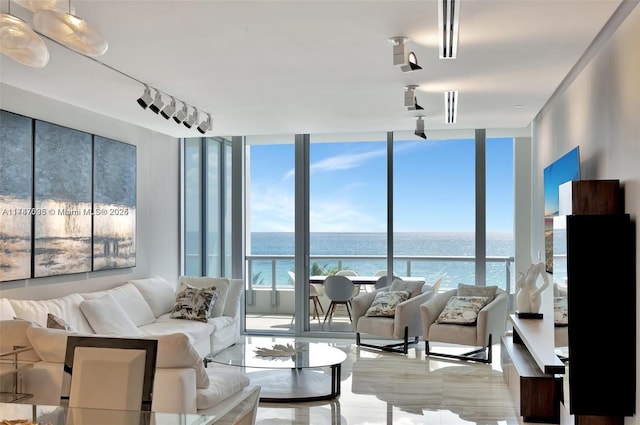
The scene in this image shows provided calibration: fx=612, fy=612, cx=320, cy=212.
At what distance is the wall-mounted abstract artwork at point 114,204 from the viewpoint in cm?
604

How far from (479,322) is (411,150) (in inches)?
105

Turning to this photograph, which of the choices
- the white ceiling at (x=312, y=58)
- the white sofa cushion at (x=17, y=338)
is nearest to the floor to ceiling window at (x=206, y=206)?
the white ceiling at (x=312, y=58)

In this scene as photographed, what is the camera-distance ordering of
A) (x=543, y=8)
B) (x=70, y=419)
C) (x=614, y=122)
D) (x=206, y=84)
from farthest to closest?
(x=206, y=84)
(x=614, y=122)
(x=543, y=8)
(x=70, y=419)

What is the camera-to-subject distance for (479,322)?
251 inches

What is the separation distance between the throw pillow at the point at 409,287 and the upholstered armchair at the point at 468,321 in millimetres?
415

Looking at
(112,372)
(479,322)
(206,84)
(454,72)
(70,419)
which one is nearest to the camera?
(70,419)

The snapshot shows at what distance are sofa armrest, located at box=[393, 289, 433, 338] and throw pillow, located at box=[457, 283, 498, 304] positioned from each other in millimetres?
419

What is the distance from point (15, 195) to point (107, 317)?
130 centimetres

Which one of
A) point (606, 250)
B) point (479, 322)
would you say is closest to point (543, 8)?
point (606, 250)

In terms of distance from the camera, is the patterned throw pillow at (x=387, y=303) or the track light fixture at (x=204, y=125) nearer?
the track light fixture at (x=204, y=125)

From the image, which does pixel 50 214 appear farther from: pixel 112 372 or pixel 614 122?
pixel 614 122

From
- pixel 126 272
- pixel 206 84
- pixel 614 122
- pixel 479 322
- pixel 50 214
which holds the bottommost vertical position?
pixel 479 322

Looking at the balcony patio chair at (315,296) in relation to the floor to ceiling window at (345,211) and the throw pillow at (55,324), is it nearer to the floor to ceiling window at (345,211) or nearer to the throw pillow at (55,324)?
the floor to ceiling window at (345,211)

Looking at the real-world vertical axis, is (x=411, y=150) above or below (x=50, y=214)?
above
